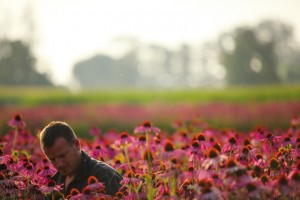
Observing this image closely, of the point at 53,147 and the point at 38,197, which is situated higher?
the point at 53,147

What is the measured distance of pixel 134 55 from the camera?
8850 centimetres

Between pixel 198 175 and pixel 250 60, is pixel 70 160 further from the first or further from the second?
pixel 250 60

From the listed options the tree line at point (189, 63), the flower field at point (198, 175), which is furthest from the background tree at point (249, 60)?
the flower field at point (198, 175)

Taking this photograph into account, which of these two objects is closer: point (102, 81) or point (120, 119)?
point (120, 119)

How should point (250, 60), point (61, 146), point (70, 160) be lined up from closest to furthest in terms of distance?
1. point (61, 146)
2. point (70, 160)
3. point (250, 60)

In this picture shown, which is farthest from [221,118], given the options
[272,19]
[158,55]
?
[158,55]

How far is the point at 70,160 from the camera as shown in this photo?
12.1 ft

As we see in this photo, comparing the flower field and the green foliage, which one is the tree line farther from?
the flower field

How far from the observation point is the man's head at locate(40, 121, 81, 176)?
360 centimetres

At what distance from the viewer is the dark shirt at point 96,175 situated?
367cm

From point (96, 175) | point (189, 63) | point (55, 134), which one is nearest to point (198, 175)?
point (96, 175)

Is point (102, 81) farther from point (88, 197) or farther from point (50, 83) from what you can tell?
point (88, 197)

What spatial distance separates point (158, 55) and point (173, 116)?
76309mm

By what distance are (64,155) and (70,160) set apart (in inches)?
2.9
